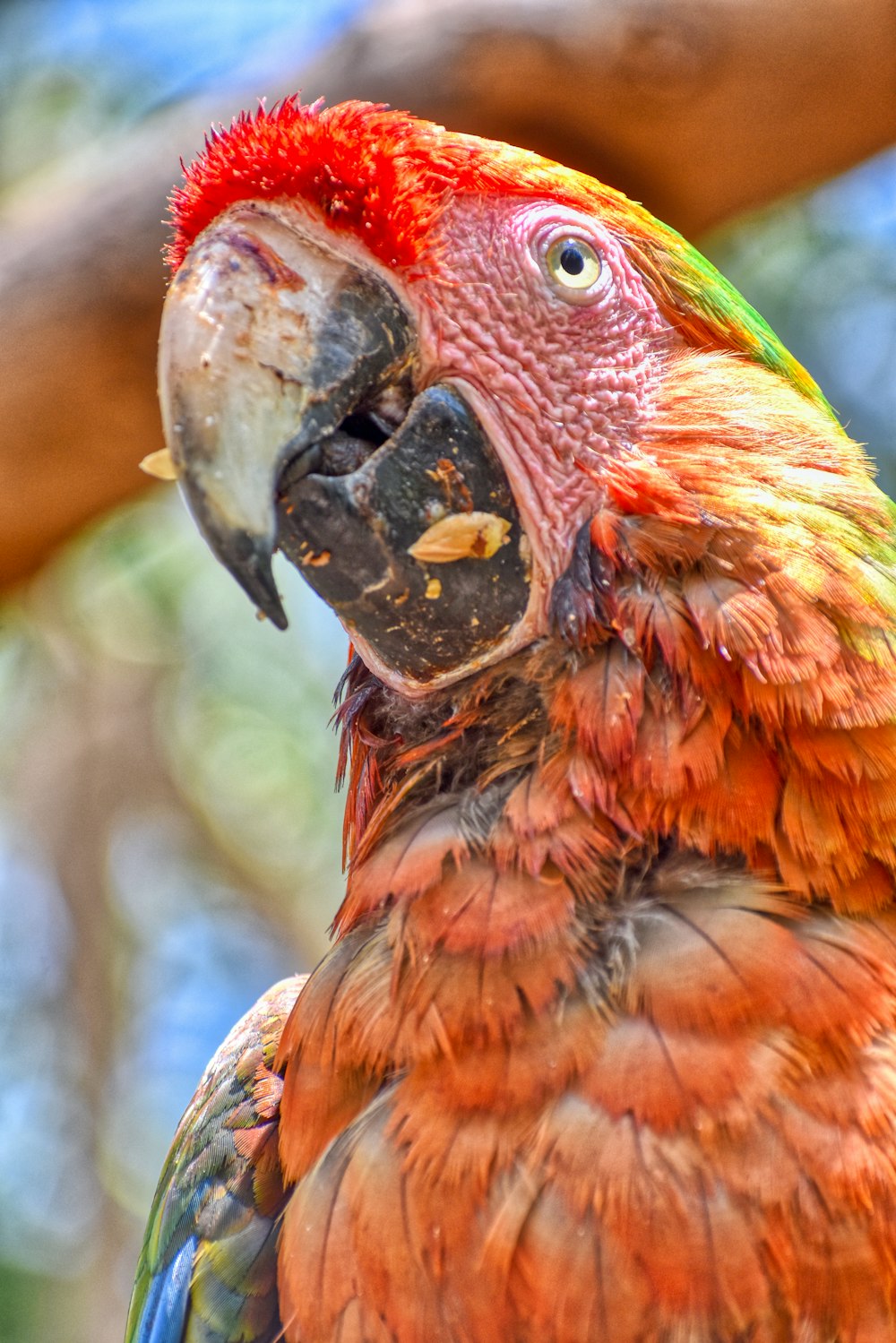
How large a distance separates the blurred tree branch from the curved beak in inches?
64.3

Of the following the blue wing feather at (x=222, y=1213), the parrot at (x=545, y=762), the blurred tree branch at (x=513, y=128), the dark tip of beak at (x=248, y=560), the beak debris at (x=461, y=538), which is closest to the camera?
the parrot at (x=545, y=762)

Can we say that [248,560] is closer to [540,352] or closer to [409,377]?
[409,377]

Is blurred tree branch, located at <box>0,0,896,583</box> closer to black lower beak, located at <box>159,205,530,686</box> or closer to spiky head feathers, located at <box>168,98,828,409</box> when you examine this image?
spiky head feathers, located at <box>168,98,828,409</box>

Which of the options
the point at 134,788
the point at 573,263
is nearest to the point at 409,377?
the point at 573,263

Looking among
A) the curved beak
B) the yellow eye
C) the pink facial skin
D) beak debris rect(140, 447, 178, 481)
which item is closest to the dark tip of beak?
the curved beak

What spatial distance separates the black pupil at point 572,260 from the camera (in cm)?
151

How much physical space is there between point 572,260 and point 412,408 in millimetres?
296

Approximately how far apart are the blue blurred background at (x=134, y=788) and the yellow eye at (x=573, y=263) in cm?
216

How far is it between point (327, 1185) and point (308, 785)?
6831 mm

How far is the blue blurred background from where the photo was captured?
423 cm

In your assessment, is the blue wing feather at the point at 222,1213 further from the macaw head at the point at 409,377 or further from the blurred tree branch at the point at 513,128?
the blurred tree branch at the point at 513,128

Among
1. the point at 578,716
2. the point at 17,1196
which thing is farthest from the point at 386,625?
the point at 17,1196

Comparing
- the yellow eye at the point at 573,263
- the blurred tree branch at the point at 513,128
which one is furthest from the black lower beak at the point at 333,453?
the blurred tree branch at the point at 513,128

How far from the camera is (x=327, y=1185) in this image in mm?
1307
